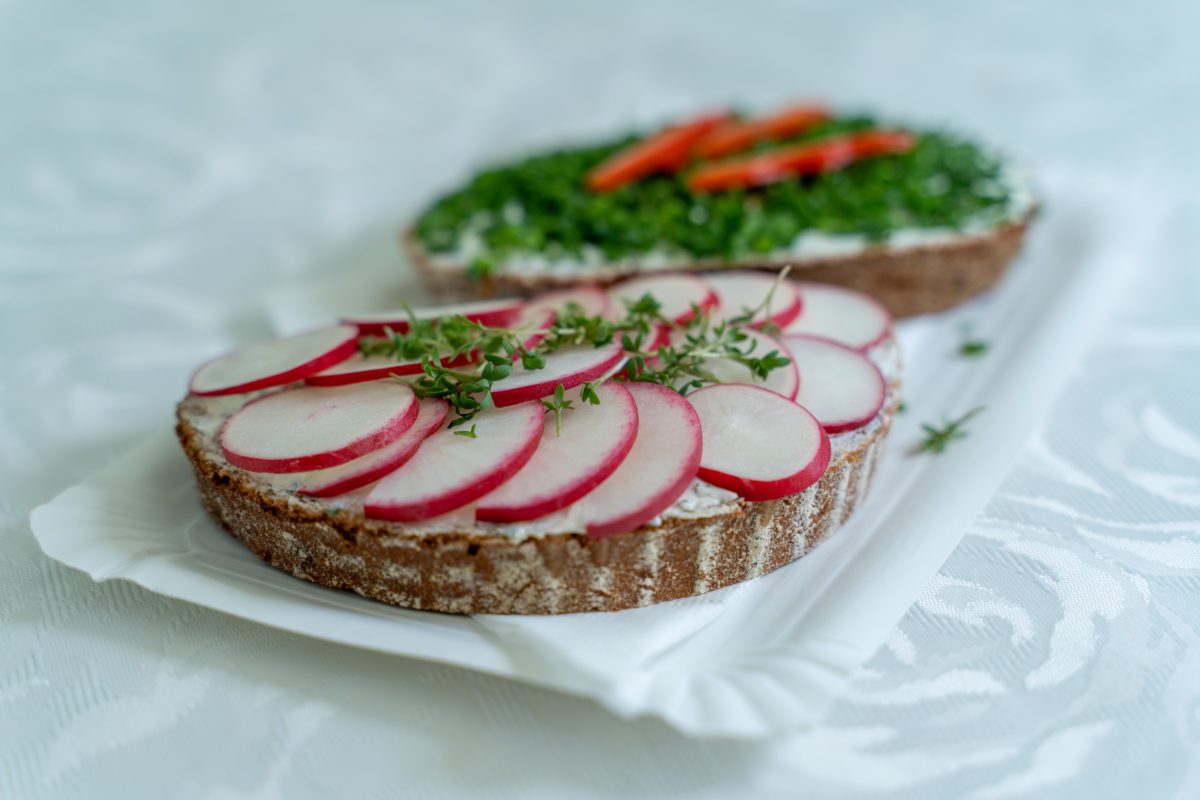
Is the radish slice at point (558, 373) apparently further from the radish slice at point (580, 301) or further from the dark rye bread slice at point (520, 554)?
the radish slice at point (580, 301)

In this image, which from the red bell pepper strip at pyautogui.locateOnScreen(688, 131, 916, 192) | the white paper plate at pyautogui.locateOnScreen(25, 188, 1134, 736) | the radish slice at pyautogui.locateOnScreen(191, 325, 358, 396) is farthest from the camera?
the red bell pepper strip at pyautogui.locateOnScreen(688, 131, 916, 192)

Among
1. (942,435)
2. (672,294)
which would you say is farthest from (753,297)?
(942,435)

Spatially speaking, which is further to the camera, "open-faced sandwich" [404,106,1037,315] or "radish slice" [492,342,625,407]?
"open-faced sandwich" [404,106,1037,315]

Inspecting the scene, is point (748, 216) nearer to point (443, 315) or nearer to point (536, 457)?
point (443, 315)

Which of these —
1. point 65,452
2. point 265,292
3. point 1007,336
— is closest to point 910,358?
point 1007,336

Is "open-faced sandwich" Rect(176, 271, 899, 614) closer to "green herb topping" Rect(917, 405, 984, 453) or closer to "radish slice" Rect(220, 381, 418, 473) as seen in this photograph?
"radish slice" Rect(220, 381, 418, 473)

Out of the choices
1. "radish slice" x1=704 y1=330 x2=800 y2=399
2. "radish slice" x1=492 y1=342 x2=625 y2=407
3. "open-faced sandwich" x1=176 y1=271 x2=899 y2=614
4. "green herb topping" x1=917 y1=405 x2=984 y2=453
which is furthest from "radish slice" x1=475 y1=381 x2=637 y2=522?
"green herb topping" x1=917 y1=405 x2=984 y2=453

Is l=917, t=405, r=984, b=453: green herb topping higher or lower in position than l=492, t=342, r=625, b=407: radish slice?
lower

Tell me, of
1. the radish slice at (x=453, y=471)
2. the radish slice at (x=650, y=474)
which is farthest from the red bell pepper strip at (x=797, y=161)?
the radish slice at (x=453, y=471)
